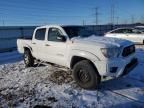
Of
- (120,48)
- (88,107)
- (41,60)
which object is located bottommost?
(88,107)

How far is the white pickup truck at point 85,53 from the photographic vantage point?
5.71 m

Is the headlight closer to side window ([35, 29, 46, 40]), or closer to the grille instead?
the grille

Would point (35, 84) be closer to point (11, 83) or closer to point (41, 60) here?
point (11, 83)

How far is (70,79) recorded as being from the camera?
24.1ft

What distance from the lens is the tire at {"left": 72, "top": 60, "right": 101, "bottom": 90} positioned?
19.7 feet

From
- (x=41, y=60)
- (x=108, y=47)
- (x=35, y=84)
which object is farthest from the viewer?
(x=41, y=60)

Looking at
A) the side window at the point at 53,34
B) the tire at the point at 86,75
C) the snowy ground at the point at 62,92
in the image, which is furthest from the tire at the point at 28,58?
the tire at the point at 86,75

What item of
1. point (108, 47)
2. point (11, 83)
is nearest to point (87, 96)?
point (108, 47)

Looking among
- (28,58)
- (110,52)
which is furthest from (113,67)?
(28,58)

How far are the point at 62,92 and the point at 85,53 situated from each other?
50.0 inches

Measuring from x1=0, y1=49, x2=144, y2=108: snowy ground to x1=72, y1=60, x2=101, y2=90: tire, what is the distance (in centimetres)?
19

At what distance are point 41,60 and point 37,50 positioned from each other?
0.41 m

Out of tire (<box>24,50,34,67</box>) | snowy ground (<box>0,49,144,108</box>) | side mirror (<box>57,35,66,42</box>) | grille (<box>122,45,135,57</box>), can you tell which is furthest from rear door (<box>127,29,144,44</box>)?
side mirror (<box>57,35,66,42</box>)

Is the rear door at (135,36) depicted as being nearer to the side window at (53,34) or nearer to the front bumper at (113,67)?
the side window at (53,34)
